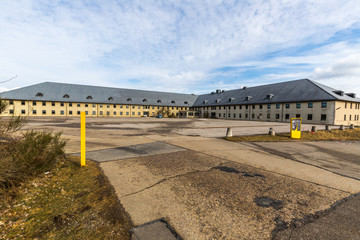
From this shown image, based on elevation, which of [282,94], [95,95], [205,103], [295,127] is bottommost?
[295,127]

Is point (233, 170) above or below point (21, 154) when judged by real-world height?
below

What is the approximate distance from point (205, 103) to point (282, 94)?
31.4 meters

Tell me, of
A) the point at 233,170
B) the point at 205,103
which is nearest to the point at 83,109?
the point at 205,103

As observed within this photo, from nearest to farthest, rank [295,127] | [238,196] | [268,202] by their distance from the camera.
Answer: [268,202]
[238,196]
[295,127]

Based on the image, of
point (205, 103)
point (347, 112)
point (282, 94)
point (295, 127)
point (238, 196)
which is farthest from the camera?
point (205, 103)

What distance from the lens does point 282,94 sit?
44000 mm

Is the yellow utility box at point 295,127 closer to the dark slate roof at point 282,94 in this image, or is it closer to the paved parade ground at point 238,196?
the paved parade ground at point 238,196

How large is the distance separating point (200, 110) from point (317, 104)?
43045mm

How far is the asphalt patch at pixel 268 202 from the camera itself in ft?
11.0

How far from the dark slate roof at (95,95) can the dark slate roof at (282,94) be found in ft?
64.1

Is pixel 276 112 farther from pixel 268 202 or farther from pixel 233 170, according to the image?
pixel 268 202

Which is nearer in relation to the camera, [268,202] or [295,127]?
[268,202]

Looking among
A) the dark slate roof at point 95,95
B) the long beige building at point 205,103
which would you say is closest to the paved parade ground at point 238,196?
the long beige building at point 205,103

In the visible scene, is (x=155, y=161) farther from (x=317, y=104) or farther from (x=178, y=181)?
(x=317, y=104)
